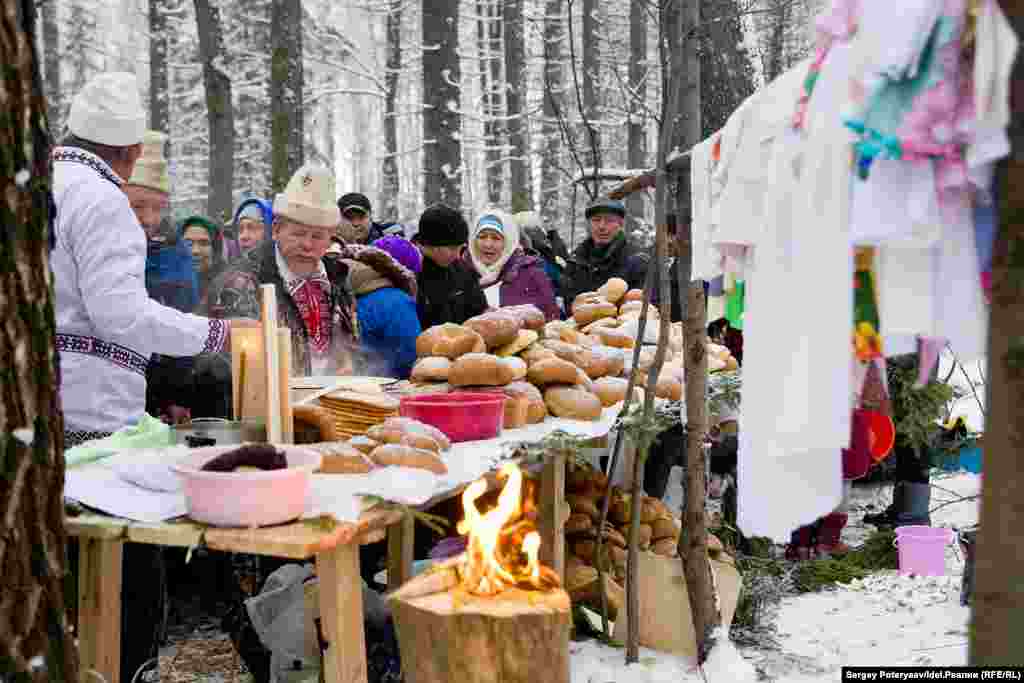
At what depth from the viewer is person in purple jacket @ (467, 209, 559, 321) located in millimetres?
6816

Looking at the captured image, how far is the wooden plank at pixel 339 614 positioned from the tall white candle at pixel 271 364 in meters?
0.55

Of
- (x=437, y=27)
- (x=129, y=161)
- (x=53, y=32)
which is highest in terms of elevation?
(x=53, y=32)

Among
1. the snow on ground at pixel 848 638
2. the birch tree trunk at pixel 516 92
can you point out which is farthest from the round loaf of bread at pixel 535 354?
the birch tree trunk at pixel 516 92

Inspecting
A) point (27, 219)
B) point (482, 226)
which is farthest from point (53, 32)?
point (27, 219)

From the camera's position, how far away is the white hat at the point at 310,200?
13.3 feet

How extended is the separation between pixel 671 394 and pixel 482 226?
2699 millimetres

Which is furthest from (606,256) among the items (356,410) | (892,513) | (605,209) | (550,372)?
(356,410)

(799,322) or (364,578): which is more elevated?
(799,322)

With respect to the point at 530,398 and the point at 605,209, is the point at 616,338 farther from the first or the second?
the point at 605,209

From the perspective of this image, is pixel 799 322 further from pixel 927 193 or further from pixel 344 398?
pixel 344 398

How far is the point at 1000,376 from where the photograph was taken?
1470 mm

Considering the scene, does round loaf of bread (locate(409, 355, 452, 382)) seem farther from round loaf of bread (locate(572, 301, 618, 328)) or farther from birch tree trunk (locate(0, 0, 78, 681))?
round loaf of bread (locate(572, 301, 618, 328))

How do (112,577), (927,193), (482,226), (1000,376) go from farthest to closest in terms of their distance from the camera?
(482,226) → (112,577) → (927,193) → (1000,376)

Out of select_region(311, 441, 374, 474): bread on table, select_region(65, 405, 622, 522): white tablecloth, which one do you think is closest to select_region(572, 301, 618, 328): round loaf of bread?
select_region(65, 405, 622, 522): white tablecloth
